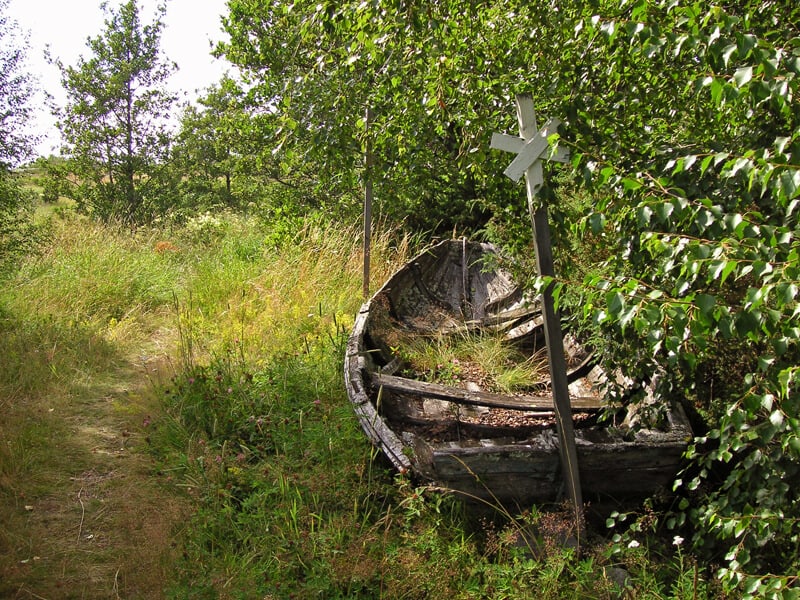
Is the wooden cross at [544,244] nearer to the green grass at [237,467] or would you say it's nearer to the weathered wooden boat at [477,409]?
the weathered wooden boat at [477,409]

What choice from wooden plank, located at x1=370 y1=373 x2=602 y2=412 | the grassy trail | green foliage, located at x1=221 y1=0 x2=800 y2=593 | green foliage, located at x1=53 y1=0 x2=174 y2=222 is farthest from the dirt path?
green foliage, located at x1=53 y1=0 x2=174 y2=222

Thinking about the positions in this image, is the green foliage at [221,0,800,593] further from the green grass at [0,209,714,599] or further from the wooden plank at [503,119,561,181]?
the green grass at [0,209,714,599]

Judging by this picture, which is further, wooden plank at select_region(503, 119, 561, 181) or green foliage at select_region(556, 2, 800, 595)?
wooden plank at select_region(503, 119, 561, 181)

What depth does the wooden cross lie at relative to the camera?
302cm

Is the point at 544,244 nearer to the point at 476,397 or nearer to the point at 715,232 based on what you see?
the point at 476,397

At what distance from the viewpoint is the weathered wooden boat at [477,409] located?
3.14 m

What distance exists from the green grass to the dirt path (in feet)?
0.05

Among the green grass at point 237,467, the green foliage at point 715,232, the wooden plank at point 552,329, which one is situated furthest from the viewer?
the wooden plank at point 552,329

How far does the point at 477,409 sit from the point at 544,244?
5.39 feet

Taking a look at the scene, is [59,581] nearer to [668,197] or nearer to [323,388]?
[323,388]

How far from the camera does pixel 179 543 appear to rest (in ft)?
10.3

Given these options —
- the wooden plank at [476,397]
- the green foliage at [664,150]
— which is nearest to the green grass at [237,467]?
the wooden plank at [476,397]

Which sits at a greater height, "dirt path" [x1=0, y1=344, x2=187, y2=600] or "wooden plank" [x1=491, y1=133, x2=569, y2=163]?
"wooden plank" [x1=491, y1=133, x2=569, y2=163]

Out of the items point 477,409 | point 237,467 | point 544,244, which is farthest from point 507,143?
point 237,467
